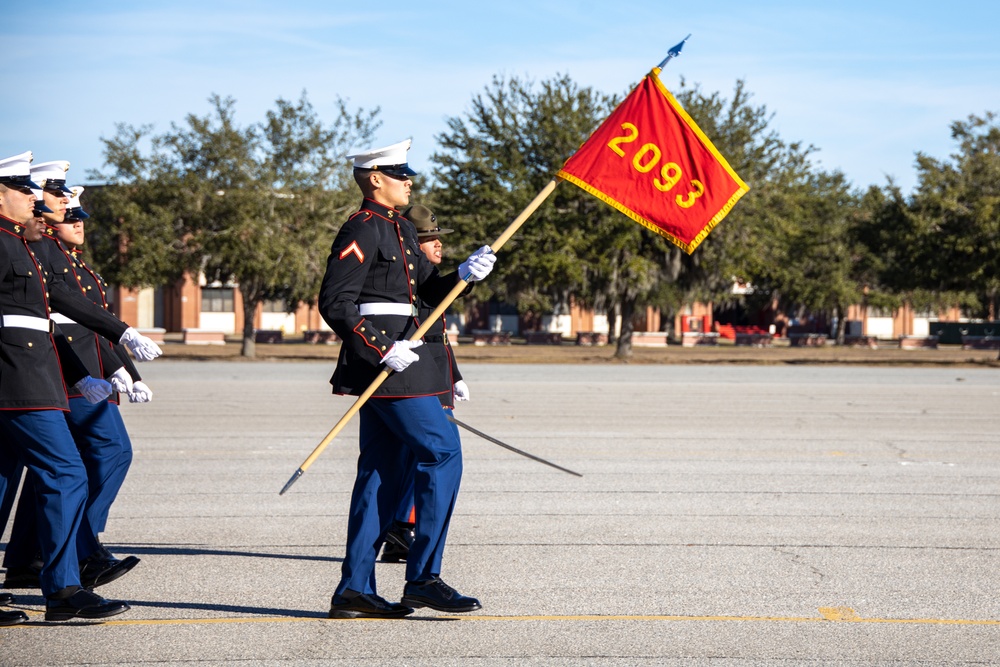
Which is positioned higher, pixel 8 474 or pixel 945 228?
pixel 945 228

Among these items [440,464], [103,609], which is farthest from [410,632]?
[103,609]

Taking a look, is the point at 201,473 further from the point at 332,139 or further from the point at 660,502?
the point at 332,139

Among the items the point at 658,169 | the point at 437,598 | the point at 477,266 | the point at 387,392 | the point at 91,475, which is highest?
the point at 658,169

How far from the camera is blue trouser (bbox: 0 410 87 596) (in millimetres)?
5289

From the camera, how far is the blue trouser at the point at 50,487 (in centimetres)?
529

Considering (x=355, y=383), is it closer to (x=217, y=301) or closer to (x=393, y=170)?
(x=393, y=170)

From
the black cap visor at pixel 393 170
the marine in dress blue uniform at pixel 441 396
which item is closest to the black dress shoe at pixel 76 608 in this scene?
the marine in dress blue uniform at pixel 441 396

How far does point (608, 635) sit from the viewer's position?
203 inches

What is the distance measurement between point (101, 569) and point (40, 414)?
1.12 meters

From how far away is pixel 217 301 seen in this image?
75.8m

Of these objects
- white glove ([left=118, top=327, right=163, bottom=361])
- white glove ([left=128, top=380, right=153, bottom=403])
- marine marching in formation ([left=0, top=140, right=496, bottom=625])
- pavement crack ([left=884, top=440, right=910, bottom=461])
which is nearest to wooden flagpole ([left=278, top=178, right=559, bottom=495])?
marine marching in formation ([left=0, top=140, right=496, bottom=625])

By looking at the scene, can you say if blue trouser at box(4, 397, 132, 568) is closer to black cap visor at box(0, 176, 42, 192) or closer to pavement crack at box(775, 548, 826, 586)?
black cap visor at box(0, 176, 42, 192)

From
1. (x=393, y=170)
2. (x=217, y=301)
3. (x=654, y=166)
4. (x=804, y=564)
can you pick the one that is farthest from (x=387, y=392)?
(x=217, y=301)

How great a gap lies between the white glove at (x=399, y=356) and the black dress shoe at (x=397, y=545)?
1.74 m
